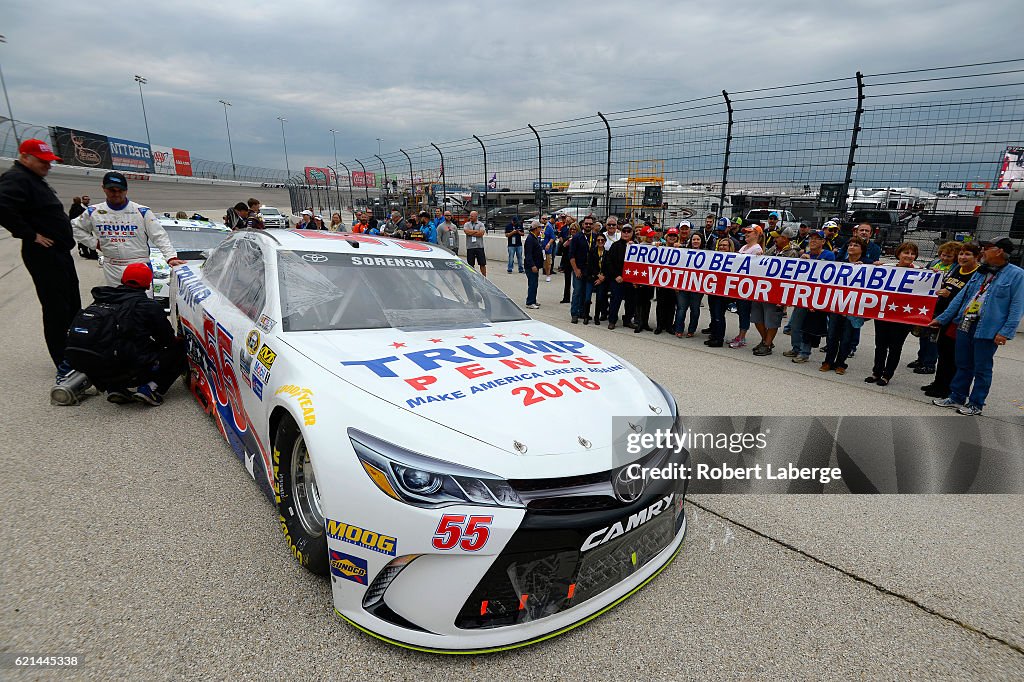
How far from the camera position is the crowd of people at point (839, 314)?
14.8 ft

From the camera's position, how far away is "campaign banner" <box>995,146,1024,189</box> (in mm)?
7617

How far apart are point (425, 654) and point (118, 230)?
5.21 meters

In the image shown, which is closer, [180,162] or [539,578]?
[539,578]

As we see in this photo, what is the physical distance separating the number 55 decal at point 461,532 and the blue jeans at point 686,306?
21.3ft

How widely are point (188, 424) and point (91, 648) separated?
222 cm

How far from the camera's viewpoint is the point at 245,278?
3.36 m

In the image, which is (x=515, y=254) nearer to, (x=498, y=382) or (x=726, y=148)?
(x=726, y=148)

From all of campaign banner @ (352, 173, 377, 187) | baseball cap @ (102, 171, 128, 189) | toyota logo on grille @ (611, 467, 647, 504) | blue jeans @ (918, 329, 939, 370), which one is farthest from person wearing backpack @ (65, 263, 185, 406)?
campaign banner @ (352, 173, 377, 187)

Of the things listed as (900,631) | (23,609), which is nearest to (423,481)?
(23,609)

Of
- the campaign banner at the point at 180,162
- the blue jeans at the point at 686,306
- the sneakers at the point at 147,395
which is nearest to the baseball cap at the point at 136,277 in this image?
the sneakers at the point at 147,395

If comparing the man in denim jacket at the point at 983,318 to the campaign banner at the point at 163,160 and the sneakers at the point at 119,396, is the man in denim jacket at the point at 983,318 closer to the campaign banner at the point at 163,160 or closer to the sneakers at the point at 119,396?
the sneakers at the point at 119,396

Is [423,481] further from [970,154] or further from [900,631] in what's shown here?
[970,154]

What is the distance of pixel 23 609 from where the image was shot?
6.75 feet

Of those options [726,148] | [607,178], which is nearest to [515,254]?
[607,178]
